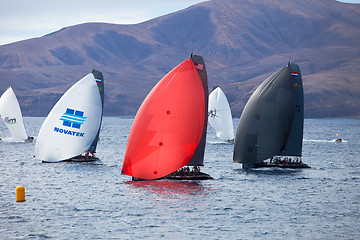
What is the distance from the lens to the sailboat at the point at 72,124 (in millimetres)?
56688

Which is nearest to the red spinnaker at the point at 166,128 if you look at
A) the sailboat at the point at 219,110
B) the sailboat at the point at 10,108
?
the sailboat at the point at 10,108

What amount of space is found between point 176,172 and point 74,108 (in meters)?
17.2

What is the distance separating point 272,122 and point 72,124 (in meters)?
21.6

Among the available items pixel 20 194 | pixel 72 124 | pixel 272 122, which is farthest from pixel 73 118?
pixel 272 122

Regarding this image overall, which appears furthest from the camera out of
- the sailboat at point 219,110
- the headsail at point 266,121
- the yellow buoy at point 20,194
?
the sailboat at point 219,110

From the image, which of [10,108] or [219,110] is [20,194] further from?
[219,110]

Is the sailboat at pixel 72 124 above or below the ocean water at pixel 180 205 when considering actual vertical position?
above

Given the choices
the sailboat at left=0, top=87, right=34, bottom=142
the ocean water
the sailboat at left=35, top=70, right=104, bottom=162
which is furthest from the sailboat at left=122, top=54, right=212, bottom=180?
the sailboat at left=0, top=87, right=34, bottom=142

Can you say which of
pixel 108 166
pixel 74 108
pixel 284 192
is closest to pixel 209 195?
pixel 284 192

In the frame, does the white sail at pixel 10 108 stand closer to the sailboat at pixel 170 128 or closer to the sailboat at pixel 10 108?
the sailboat at pixel 10 108

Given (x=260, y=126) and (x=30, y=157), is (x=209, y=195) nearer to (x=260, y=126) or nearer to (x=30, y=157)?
(x=260, y=126)

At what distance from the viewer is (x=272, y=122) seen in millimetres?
57562

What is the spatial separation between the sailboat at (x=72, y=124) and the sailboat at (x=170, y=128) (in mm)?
14711

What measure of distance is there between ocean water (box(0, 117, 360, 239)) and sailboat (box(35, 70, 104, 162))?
2675 millimetres
